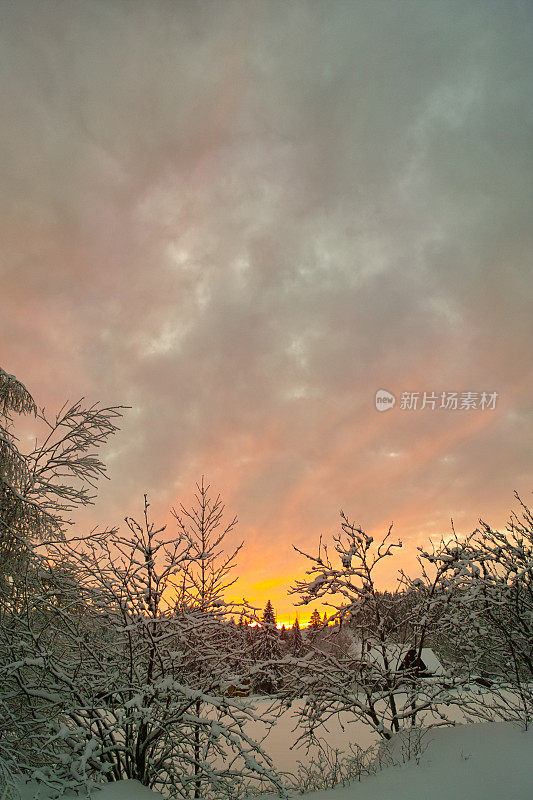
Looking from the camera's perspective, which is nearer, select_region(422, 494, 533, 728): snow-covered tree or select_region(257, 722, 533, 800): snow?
select_region(257, 722, 533, 800): snow

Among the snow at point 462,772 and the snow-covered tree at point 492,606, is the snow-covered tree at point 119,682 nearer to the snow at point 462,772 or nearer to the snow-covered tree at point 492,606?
the snow at point 462,772

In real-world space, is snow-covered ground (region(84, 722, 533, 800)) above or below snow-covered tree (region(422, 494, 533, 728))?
below

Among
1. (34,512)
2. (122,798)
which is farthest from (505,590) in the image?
(34,512)

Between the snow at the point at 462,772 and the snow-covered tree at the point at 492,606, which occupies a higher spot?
the snow-covered tree at the point at 492,606

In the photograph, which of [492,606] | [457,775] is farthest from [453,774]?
[492,606]

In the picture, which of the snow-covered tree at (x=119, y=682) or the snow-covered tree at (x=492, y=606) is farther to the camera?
the snow-covered tree at (x=492, y=606)

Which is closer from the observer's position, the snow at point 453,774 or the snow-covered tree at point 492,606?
the snow at point 453,774

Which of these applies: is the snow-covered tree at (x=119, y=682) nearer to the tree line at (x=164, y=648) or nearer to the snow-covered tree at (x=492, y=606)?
the tree line at (x=164, y=648)

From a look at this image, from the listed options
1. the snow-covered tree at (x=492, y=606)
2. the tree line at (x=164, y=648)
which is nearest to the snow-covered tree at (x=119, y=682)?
Result: the tree line at (x=164, y=648)

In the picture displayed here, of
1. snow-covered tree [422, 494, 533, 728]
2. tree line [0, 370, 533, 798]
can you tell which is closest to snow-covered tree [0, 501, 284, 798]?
tree line [0, 370, 533, 798]

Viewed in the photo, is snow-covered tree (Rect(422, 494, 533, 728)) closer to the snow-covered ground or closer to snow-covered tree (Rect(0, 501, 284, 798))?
the snow-covered ground

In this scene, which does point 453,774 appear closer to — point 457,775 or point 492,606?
point 457,775

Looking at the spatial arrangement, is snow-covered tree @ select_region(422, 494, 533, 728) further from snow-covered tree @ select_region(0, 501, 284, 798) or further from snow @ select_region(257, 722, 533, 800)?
snow-covered tree @ select_region(0, 501, 284, 798)

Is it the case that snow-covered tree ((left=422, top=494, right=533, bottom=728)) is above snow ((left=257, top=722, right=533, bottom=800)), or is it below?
above
